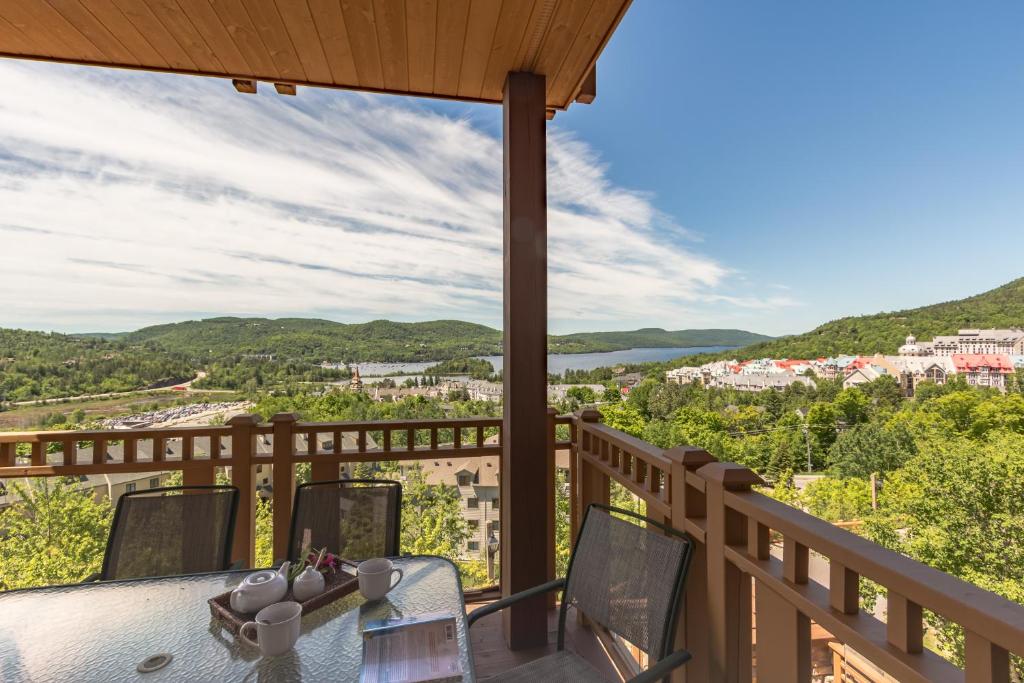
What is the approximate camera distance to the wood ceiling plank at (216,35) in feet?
5.47

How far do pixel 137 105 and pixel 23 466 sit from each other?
5.40 metres

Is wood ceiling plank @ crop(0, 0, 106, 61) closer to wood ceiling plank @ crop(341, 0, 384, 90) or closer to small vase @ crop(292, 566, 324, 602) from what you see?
wood ceiling plank @ crop(341, 0, 384, 90)

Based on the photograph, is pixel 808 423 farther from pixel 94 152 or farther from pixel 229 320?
pixel 94 152

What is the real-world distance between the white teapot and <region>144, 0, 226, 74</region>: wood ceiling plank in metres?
2.08

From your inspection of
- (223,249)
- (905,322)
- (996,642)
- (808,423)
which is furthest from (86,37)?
(905,322)

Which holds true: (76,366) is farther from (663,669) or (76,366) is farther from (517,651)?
(663,669)

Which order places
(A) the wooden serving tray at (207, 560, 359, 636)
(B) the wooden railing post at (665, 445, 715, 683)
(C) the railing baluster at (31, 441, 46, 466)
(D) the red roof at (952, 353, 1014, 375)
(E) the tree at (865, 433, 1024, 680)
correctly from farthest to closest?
(D) the red roof at (952, 353, 1014, 375) → (E) the tree at (865, 433, 1024, 680) → (C) the railing baluster at (31, 441, 46, 466) → (B) the wooden railing post at (665, 445, 715, 683) → (A) the wooden serving tray at (207, 560, 359, 636)

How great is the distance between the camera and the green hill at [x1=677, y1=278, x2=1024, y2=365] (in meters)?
16.0

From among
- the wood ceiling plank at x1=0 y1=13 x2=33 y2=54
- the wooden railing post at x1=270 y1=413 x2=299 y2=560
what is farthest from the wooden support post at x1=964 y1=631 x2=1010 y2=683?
the wood ceiling plank at x1=0 y1=13 x2=33 y2=54

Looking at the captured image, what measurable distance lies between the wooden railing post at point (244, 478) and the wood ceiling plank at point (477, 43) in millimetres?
2077

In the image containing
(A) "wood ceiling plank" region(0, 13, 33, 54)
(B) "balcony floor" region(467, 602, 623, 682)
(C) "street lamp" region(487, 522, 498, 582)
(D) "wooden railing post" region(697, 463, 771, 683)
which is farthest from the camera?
(C) "street lamp" region(487, 522, 498, 582)

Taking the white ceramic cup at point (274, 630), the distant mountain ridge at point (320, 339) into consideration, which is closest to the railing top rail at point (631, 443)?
the white ceramic cup at point (274, 630)

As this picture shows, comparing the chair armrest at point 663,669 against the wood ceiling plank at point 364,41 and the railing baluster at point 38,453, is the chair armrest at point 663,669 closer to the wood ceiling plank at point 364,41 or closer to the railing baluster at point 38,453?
the wood ceiling plank at point 364,41

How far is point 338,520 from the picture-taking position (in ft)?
5.98
